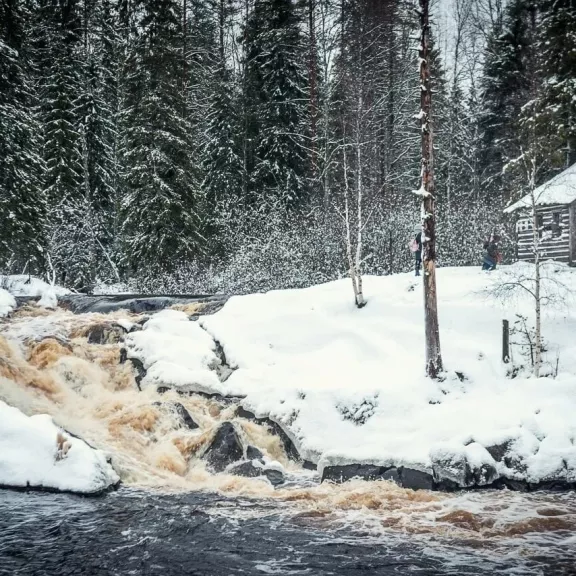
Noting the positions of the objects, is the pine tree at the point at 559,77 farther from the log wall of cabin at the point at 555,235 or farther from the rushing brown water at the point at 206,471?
the rushing brown water at the point at 206,471

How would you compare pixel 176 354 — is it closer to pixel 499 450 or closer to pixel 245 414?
pixel 245 414

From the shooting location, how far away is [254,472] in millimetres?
9523

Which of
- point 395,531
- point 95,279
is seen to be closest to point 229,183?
point 95,279

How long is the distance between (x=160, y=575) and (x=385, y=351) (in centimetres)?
843

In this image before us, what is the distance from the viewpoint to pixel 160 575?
5.86 m

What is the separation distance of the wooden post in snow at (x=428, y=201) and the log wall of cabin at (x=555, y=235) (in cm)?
1089

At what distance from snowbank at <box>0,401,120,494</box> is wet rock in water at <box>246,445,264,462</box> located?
2.37 meters

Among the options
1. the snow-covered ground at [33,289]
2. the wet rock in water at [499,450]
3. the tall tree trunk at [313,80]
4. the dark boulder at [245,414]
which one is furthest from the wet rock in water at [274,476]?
the tall tree trunk at [313,80]

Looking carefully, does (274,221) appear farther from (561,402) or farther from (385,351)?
(561,402)

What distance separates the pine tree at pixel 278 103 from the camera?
2855cm

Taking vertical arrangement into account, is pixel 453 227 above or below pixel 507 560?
above

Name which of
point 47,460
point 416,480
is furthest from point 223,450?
point 416,480

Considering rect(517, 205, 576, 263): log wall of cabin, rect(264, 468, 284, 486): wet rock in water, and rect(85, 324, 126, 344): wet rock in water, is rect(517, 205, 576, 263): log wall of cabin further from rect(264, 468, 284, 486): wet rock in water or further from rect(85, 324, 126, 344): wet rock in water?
rect(85, 324, 126, 344): wet rock in water

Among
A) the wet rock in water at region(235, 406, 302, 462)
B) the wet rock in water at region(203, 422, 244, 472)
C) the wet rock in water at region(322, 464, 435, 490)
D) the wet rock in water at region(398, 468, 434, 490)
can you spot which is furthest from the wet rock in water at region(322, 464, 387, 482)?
the wet rock in water at region(203, 422, 244, 472)
